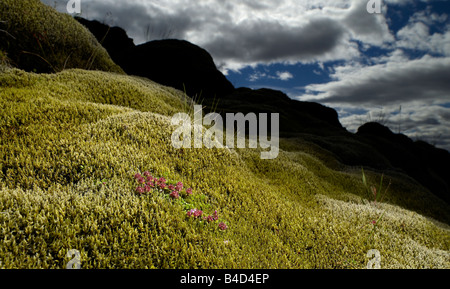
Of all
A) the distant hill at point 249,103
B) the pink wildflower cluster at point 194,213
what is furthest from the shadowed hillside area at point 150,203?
the distant hill at point 249,103

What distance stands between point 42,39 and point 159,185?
740 inches

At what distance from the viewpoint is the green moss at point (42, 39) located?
17.4 m

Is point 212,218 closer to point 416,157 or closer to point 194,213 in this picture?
point 194,213

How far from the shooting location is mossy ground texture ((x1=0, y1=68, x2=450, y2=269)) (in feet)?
17.0

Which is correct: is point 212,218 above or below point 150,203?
below

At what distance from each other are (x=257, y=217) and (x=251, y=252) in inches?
65.8

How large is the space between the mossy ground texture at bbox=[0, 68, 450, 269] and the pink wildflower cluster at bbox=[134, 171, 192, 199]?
22cm

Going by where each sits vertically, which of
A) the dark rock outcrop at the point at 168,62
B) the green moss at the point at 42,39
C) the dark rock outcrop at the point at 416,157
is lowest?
the dark rock outcrop at the point at 416,157

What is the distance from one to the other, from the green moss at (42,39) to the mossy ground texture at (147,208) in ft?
17.4

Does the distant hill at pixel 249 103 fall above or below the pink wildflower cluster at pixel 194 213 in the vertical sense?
→ above

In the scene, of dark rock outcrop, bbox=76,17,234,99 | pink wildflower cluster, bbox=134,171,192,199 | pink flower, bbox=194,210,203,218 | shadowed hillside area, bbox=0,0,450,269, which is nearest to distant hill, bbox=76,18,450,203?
dark rock outcrop, bbox=76,17,234,99

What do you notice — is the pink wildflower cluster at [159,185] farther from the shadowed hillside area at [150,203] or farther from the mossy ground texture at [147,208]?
the mossy ground texture at [147,208]

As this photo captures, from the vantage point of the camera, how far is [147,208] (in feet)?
20.2

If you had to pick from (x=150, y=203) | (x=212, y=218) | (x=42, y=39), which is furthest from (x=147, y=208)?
(x=42, y=39)
